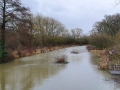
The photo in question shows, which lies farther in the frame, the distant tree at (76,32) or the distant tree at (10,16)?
the distant tree at (76,32)

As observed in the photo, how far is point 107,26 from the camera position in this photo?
4788 cm

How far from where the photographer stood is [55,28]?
53.8 m

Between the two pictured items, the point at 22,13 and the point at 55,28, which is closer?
the point at 22,13

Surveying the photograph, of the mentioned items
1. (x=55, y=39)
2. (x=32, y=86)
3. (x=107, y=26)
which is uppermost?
(x=107, y=26)

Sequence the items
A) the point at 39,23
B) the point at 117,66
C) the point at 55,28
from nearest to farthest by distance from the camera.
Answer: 1. the point at 117,66
2. the point at 39,23
3. the point at 55,28

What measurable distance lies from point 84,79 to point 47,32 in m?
35.6

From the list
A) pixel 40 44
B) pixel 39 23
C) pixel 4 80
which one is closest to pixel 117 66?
pixel 4 80

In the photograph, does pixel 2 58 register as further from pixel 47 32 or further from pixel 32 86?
pixel 47 32

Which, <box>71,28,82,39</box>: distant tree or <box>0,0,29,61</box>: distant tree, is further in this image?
<box>71,28,82,39</box>: distant tree

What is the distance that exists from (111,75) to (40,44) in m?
27.5

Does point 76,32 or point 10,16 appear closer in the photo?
point 10,16

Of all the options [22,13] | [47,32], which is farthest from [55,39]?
[22,13]

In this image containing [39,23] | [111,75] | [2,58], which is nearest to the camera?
[111,75]

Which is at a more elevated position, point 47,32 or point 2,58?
point 47,32
